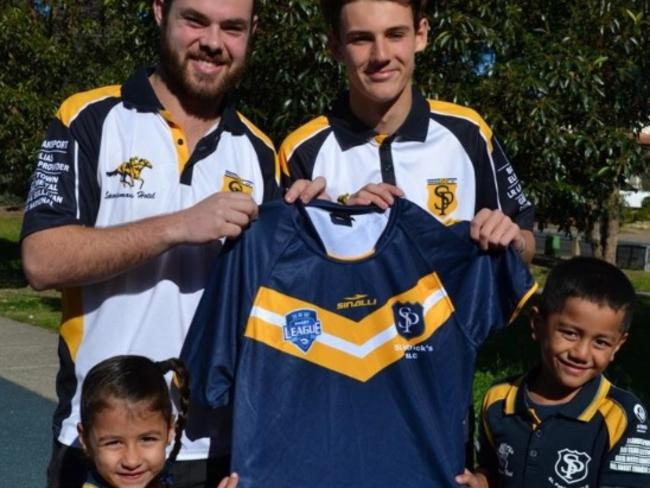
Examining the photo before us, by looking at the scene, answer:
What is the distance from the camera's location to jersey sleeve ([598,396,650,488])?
3.25 metres

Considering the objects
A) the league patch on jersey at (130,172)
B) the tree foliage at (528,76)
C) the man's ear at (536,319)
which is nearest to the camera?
the league patch on jersey at (130,172)

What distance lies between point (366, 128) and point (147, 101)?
0.72 meters

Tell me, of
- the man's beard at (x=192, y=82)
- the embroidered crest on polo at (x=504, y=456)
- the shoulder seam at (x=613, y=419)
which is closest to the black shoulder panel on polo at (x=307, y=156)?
the man's beard at (x=192, y=82)

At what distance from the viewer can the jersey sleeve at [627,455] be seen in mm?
3252

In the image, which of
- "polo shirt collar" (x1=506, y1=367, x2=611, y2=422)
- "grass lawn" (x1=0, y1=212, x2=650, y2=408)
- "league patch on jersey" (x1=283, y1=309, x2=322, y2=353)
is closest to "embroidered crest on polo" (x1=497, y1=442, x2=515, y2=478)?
"polo shirt collar" (x1=506, y1=367, x2=611, y2=422)

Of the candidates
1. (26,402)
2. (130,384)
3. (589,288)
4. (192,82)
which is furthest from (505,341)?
(130,384)

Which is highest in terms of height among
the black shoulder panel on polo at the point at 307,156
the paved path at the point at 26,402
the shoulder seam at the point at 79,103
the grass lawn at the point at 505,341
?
the shoulder seam at the point at 79,103

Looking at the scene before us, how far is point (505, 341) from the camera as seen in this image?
447 inches

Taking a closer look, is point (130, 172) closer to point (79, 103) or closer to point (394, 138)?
point (79, 103)

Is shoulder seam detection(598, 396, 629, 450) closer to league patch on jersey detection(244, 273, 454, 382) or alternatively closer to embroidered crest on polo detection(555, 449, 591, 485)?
embroidered crest on polo detection(555, 449, 591, 485)

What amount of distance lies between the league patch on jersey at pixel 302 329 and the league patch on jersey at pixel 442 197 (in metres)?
0.58

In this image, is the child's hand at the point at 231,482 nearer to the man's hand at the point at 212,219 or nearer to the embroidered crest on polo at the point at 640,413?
the man's hand at the point at 212,219

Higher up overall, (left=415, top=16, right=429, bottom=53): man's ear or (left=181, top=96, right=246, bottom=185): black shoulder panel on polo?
(left=415, top=16, right=429, bottom=53): man's ear

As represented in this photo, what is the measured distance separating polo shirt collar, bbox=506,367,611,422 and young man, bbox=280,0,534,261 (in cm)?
44
